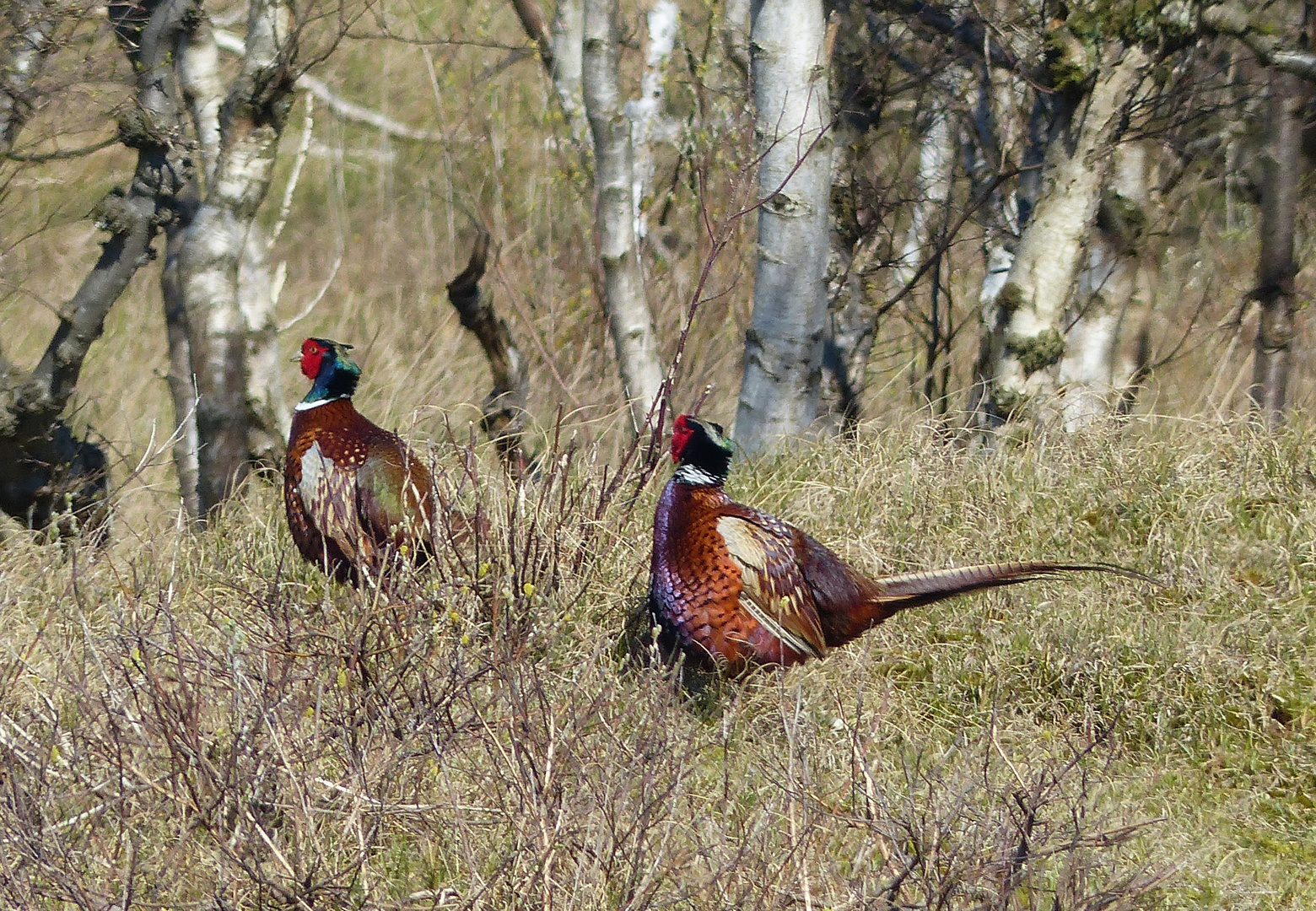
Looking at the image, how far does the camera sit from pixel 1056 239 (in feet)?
17.3

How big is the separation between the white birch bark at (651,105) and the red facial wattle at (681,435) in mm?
3630

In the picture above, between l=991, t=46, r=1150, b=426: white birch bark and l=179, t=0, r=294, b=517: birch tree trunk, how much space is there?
301 centimetres

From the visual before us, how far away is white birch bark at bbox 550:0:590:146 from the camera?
7.57 meters

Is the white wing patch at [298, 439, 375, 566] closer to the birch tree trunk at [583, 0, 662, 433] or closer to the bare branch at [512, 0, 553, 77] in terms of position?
the birch tree trunk at [583, 0, 662, 433]

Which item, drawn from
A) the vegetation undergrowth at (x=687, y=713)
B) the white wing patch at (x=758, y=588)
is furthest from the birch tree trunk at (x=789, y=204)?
the white wing patch at (x=758, y=588)

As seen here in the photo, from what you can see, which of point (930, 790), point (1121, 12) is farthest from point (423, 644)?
point (1121, 12)

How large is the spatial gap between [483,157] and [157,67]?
3949mm

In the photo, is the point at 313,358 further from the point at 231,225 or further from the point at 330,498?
the point at 231,225

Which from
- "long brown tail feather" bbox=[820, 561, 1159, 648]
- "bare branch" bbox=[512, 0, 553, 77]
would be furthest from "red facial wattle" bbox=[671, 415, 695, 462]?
"bare branch" bbox=[512, 0, 553, 77]

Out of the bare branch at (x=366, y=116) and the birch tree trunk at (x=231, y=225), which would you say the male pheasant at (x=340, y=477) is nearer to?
the birch tree trunk at (x=231, y=225)

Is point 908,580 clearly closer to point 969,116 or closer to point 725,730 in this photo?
point 725,730

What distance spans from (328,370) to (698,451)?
140 cm

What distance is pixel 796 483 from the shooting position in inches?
199

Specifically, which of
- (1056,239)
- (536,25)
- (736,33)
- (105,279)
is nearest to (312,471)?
(105,279)
